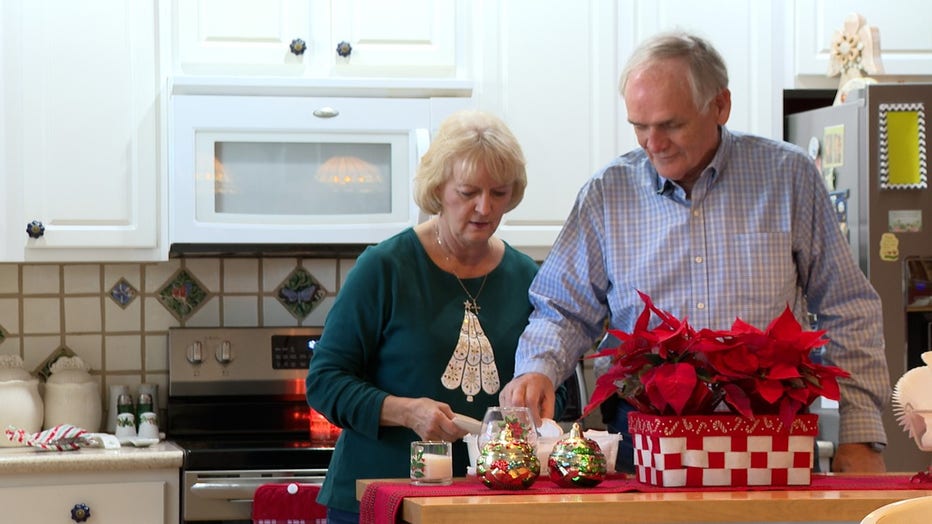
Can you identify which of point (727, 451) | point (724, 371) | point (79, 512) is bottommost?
point (79, 512)

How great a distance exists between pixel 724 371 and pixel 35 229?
2144 mm

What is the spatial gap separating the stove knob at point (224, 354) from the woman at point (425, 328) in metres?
1.35

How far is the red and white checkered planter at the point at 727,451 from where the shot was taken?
1647mm

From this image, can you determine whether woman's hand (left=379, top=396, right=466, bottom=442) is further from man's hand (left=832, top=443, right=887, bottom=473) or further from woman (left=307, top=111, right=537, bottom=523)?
man's hand (left=832, top=443, right=887, bottom=473)

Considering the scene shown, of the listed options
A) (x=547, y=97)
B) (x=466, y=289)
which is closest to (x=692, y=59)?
(x=466, y=289)

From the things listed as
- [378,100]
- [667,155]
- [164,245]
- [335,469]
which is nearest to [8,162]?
[164,245]

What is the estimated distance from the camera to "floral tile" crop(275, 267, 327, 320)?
3766 mm

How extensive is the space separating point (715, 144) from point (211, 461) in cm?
152

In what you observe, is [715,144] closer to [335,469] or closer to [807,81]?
[335,469]

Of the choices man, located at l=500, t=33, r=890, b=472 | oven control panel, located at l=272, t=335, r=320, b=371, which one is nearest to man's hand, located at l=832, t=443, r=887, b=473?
man, located at l=500, t=33, r=890, b=472

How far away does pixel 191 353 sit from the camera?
3.58 m

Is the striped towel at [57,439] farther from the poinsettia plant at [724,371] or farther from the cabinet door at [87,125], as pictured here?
the poinsettia plant at [724,371]

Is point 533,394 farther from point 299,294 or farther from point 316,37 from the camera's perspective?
point 299,294

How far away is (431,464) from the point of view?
68.9 inches
